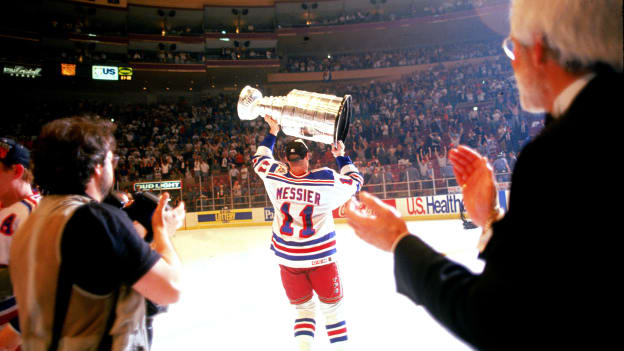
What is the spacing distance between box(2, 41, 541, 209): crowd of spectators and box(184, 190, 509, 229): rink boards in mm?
361

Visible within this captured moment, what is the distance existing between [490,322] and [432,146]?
1580 cm

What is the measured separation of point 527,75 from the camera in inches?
40.5

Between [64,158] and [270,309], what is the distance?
12.9 feet

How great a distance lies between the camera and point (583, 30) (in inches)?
34.0

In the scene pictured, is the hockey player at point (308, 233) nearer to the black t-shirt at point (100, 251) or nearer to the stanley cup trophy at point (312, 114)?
the stanley cup trophy at point (312, 114)

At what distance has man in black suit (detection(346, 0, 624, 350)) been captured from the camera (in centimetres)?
67

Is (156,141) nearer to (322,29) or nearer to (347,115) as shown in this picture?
(322,29)

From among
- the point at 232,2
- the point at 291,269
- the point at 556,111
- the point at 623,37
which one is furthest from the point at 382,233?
the point at 232,2

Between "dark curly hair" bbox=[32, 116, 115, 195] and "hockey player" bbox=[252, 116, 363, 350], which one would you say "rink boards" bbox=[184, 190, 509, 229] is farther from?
"dark curly hair" bbox=[32, 116, 115, 195]

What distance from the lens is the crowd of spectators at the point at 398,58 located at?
23.9 m

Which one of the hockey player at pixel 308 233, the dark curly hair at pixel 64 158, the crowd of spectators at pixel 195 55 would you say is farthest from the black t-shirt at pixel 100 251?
the crowd of spectators at pixel 195 55

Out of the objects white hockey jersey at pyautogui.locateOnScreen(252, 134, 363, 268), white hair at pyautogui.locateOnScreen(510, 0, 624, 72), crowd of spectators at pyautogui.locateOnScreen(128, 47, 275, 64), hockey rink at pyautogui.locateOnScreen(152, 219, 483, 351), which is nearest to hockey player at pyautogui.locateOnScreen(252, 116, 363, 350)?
white hockey jersey at pyautogui.locateOnScreen(252, 134, 363, 268)

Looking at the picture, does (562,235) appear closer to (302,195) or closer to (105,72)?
(302,195)

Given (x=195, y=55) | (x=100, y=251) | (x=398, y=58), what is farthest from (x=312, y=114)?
(x=398, y=58)
